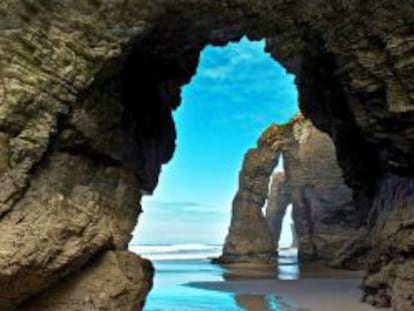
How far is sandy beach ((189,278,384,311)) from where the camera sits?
54.3 feet

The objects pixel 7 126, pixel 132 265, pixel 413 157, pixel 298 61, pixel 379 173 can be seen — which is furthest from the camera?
pixel 298 61

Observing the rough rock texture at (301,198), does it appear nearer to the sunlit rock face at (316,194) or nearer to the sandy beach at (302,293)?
the sunlit rock face at (316,194)

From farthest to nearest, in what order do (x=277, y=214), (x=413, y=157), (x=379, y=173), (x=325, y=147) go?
(x=277, y=214), (x=325, y=147), (x=379, y=173), (x=413, y=157)

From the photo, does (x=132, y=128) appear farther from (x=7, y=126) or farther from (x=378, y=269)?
(x=378, y=269)

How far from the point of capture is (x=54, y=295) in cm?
1180

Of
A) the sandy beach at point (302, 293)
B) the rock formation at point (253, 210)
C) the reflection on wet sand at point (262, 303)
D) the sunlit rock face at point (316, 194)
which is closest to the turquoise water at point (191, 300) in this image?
the reflection on wet sand at point (262, 303)

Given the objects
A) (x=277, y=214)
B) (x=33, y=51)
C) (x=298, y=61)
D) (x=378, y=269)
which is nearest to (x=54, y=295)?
(x=33, y=51)

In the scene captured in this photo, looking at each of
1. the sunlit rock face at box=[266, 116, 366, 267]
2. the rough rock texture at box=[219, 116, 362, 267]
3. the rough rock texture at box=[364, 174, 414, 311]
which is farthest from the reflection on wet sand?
the rough rock texture at box=[219, 116, 362, 267]

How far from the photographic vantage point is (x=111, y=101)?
13.6 metres

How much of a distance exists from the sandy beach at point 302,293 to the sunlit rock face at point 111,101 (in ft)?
4.37

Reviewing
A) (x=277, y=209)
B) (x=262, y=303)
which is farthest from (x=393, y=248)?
(x=277, y=209)

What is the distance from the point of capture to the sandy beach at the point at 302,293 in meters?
16.5

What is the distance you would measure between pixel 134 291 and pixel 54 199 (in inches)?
116

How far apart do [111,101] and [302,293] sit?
439 inches
